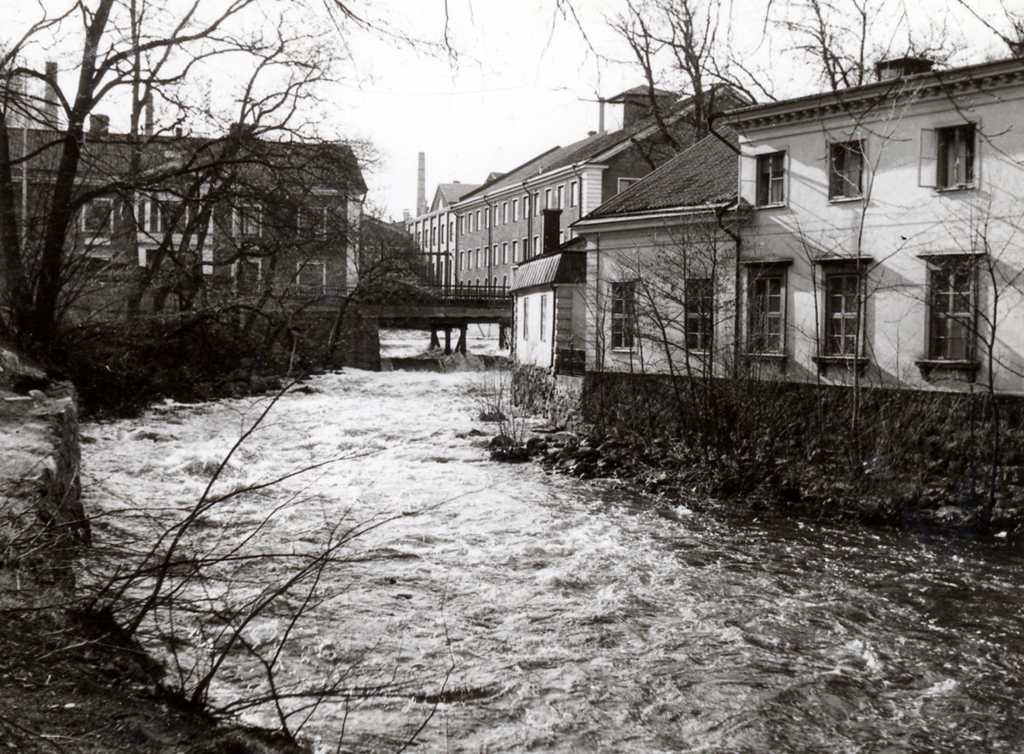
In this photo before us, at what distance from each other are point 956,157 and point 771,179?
13.0ft

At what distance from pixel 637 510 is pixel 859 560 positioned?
139 inches

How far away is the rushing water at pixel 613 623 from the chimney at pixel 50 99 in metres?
4.07

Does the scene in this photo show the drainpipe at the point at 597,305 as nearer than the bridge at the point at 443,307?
Yes

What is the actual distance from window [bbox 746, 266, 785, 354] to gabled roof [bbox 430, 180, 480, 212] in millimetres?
58715

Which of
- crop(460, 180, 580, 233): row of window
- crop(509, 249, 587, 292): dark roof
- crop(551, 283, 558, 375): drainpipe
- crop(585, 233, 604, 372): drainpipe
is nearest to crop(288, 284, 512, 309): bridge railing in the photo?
crop(460, 180, 580, 233): row of window

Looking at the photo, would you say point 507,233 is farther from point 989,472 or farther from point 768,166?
point 989,472

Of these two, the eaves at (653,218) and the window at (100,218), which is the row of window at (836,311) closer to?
the eaves at (653,218)

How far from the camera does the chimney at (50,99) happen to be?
10.0 metres

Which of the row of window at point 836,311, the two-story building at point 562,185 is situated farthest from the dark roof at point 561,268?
the two-story building at point 562,185

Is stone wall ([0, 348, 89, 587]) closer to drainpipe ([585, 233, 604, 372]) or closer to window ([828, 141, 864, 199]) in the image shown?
drainpipe ([585, 233, 604, 372])

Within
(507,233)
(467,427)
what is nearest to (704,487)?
(467,427)

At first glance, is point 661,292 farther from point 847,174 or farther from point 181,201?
point 181,201

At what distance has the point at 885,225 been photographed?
710 inches

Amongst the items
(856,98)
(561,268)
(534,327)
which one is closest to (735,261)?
(856,98)
